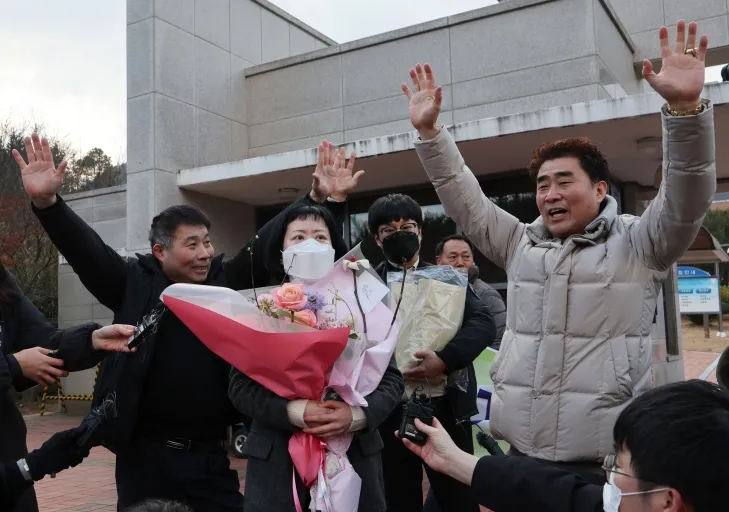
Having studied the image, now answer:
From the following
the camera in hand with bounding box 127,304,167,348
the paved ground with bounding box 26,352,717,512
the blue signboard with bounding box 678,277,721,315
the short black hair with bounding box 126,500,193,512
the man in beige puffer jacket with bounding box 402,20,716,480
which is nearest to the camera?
the short black hair with bounding box 126,500,193,512

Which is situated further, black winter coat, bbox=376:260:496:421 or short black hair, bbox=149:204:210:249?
black winter coat, bbox=376:260:496:421

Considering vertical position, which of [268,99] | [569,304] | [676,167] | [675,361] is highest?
[268,99]

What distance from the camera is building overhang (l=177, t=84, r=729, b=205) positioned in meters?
5.90

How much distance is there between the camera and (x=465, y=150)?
6949 mm

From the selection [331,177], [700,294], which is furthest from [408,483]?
[700,294]

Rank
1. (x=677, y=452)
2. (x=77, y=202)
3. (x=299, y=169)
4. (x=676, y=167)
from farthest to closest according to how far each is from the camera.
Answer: (x=77, y=202) < (x=299, y=169) < (x=676, y=167) < (x=677, y=452)

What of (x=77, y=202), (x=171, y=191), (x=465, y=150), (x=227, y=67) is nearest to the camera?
(x=465, y=150)

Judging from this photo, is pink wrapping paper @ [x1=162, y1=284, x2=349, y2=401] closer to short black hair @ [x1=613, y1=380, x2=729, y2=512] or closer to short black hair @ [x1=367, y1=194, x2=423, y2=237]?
short black hair @ [x1=613, y1=380, x2=729, y2=512]

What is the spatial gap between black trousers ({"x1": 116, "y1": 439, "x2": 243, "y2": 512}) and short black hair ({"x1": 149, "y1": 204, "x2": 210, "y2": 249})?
876mm

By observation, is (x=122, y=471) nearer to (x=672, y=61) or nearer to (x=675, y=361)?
(x=672, y=61)

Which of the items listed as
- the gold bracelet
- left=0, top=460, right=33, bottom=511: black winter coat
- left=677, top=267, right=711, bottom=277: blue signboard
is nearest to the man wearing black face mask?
the gold bracelet

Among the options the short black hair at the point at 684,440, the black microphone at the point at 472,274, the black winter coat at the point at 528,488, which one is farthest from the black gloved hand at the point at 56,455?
the black microphone at the point at 472,274

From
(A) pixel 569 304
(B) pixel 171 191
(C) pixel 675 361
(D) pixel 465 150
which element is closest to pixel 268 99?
(B) pixel 171 191

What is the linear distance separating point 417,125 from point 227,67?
22.7ft
